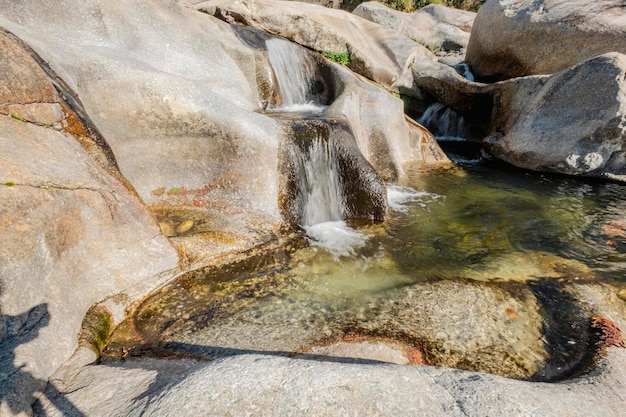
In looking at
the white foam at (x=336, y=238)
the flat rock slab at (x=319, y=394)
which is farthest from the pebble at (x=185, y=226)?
the flat rock slab at (x=319, y=394)

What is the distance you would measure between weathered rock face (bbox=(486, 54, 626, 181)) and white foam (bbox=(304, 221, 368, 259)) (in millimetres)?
6895

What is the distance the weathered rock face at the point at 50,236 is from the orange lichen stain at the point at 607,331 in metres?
4.71

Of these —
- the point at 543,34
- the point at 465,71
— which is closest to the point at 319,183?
the point at 543,34

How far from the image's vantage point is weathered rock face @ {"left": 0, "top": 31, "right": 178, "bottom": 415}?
2508 millimetres

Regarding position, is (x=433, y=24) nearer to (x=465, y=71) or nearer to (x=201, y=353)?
(x=465, y=71)

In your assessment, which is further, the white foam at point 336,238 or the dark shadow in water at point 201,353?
the white foam at point 336,238

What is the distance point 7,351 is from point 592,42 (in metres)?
13.8

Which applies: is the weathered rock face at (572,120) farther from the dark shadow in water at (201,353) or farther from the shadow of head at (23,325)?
the shadow of head at (23,325)

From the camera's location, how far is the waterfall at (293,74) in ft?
29.8

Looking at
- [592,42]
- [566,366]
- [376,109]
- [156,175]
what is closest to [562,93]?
[592,42]

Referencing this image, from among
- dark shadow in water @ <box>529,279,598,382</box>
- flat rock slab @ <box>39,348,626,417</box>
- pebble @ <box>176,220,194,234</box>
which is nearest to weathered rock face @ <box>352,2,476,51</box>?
pebble @ <box>176,220,194,234</box>

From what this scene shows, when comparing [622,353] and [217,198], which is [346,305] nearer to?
[622,353]

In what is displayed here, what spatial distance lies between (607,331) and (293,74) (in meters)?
8.94

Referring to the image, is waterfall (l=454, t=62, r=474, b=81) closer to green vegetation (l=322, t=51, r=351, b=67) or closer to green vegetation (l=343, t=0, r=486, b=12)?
green vegetation (l=322, t=51, r=351, b=67)
